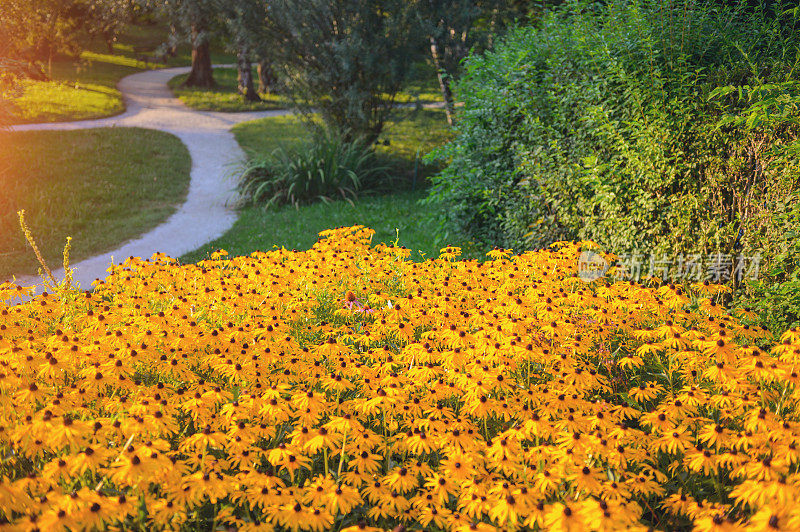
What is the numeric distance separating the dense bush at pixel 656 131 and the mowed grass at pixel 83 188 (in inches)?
243

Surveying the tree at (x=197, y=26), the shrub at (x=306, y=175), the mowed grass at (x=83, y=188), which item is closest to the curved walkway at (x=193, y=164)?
the mowed grass at (x=83, y=188)

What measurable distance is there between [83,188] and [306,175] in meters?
4.05

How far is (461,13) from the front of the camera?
12.5 metres

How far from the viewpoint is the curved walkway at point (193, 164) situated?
26.8 ft

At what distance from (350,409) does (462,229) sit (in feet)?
16.8

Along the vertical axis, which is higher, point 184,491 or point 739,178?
point 739,178

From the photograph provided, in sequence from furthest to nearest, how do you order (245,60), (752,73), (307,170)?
(245,60) < (307,170) < (752,73)

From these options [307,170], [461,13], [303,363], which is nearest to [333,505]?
[303,363]

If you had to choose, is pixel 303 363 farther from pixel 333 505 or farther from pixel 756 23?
pixel 756 23

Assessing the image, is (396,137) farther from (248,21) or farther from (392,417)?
(392,417)

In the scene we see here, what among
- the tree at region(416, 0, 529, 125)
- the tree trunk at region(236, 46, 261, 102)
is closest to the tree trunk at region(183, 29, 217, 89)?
the tree trunk at region(236, 46, 261, 102)

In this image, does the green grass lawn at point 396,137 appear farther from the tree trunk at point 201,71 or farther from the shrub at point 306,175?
the tree trunk at point 201,71

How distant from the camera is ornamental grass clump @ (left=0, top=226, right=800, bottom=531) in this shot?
207 cm

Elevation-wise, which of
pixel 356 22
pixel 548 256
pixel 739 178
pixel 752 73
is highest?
pixel 356 22
